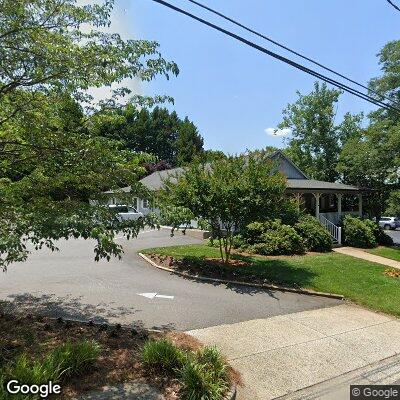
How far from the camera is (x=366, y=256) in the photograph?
16.9m

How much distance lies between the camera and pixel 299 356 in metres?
6.20

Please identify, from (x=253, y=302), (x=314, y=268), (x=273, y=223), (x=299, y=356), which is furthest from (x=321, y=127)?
(x=299, y=356)

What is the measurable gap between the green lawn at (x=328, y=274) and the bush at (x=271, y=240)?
0.79m

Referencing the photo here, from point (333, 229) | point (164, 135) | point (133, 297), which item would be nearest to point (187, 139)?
point (164, 135)

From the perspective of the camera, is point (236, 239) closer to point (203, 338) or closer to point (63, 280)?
point (63, 280)

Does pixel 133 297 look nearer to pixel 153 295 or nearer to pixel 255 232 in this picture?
pixel 153 295

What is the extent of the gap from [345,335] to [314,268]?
231 inches

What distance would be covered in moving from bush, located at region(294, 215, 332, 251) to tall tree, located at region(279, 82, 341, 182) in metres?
20.0

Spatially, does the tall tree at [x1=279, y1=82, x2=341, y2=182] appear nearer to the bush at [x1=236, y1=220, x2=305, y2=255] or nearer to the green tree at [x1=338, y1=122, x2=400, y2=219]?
the green tree at [x1=338, y1=122, x2=400, y2=219]

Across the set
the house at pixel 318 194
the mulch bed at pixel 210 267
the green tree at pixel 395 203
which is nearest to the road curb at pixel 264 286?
the mulch bed at pixel 210 267

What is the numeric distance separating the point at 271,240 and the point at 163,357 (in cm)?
1138

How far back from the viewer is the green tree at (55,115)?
490 centimetres

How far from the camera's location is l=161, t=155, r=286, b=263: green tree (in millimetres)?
11555

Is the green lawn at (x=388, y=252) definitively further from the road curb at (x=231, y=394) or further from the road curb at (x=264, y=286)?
the road curb at (x=231, y=394)
